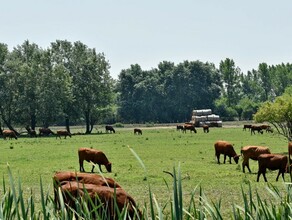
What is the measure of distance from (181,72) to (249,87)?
33.1m

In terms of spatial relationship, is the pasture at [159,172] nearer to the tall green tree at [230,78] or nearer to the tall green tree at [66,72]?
the tall green tree at [66,72]

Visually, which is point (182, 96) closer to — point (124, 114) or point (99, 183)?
point (124, 114)

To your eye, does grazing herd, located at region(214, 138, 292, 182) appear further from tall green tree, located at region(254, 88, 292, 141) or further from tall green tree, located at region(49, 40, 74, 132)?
tall green tree, located at region(49, 40, 74, 132)

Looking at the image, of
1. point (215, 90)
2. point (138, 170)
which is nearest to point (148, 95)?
point (215, 90)

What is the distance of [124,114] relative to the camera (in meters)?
112

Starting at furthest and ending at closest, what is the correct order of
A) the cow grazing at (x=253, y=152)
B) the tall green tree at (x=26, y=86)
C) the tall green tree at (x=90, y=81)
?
1. the tall green tree at (x=90, y=81)
2. the tall green tree at (x=26, y=86)
3. the cow grazing at (x=253, y=152)

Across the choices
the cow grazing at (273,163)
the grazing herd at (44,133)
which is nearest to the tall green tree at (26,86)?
the grazing herd at (44,133)

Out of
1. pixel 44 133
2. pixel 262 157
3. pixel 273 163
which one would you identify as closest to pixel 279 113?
pixel 262 157

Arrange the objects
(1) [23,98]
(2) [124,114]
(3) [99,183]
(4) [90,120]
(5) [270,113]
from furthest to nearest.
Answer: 1. (2) [124,114]
2. (4) [90,120]
3. (1) [23,98]
4. (5) [270,113]
5. (3) [99,183]

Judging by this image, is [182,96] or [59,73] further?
[182,96]

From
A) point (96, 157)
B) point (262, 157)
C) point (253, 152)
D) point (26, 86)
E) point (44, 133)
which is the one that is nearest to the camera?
point (262, 157)

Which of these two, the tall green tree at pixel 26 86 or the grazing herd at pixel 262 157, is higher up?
the tall green tree at pixel 26 86

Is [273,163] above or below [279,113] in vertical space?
below

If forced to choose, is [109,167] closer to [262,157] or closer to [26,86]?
[262,157]
